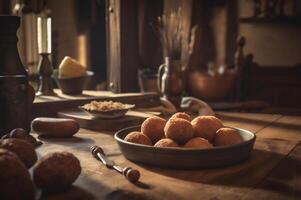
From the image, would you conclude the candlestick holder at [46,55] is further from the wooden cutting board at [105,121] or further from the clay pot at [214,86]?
the clay pot at [214,86]

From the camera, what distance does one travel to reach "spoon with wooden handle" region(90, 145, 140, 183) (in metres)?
1.05

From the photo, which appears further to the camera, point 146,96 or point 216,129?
point 146,96

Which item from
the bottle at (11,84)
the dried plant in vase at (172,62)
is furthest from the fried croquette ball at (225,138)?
the dried plant in vase at (172,62)

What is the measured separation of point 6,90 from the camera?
1.42 metres

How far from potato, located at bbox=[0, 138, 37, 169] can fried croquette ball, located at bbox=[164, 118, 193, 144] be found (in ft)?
1.06

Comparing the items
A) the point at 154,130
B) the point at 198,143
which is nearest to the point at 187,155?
the point at 198,143

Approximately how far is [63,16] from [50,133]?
3436mm

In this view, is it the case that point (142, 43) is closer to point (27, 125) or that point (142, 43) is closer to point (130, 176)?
point (27, 125)

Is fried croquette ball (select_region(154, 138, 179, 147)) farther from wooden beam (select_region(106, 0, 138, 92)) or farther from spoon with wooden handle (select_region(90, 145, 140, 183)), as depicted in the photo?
wooden beam (select_region(106, 0, 138, 92))

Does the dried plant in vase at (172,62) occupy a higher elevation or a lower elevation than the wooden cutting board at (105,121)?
higher

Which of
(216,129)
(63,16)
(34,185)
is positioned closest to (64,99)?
(216,129)

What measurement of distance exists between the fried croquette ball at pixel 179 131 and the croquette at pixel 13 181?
39 centimetres

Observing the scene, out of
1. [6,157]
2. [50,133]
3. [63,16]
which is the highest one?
[63,16]

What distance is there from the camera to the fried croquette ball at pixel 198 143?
1.16 m
